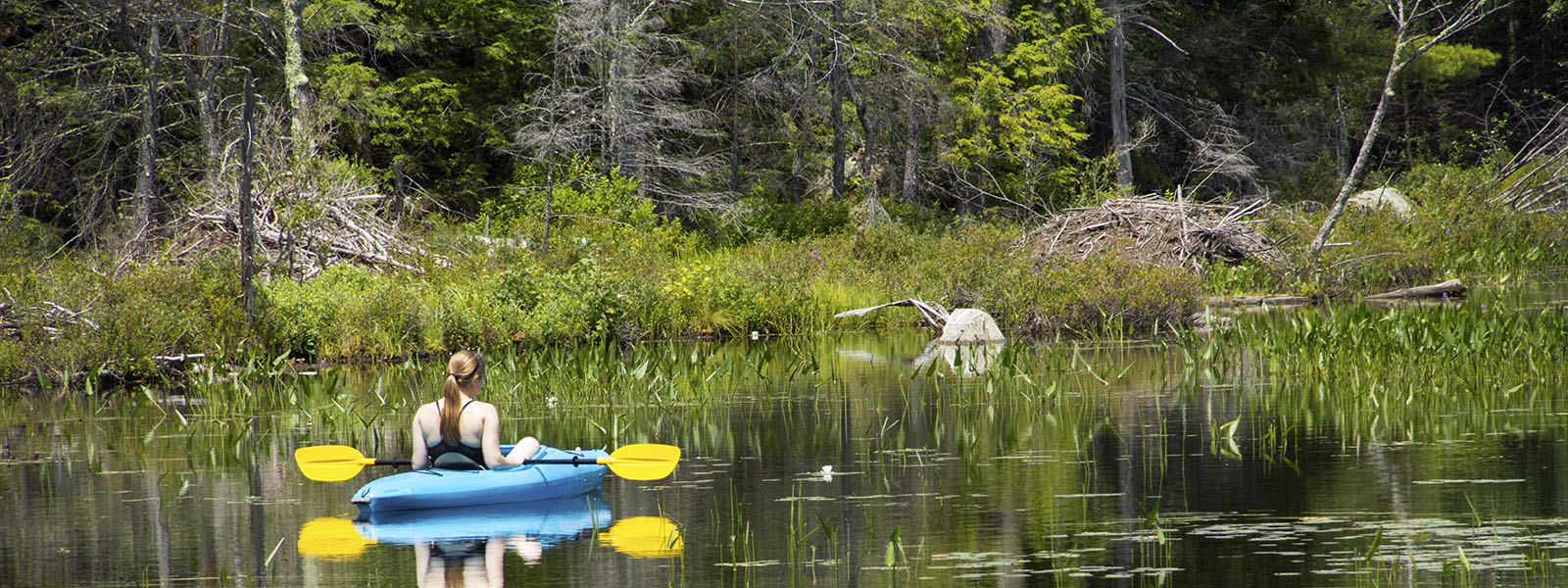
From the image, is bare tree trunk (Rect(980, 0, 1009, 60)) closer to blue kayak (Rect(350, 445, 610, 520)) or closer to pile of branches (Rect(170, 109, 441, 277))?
pile of branches (Rect(170, 109, 441, 277))

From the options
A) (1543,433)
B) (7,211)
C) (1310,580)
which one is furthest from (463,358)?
(7,211)

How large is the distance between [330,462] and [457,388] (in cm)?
104

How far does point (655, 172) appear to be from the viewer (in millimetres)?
29938

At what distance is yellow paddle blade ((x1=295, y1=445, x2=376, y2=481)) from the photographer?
804 cm

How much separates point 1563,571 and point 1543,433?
3769mm

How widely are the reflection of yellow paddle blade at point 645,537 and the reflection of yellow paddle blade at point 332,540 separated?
1.09 meters

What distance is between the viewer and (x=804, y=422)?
10500 mm

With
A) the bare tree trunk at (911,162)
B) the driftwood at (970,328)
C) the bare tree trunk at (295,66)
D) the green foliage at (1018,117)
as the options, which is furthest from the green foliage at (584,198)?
the driftwood at (970,328)

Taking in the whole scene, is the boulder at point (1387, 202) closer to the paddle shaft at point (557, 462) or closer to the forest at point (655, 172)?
the forest at point (655, 172)

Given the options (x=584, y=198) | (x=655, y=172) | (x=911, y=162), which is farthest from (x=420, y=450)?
(x=911, y=162)

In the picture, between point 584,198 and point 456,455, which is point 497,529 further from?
point 584,198

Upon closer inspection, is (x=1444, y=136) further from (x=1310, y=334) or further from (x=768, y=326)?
(x=1310, y=334)

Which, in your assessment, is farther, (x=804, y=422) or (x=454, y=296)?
(x=454, y=296)

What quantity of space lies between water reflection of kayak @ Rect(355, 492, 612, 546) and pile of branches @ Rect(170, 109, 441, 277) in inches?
506
